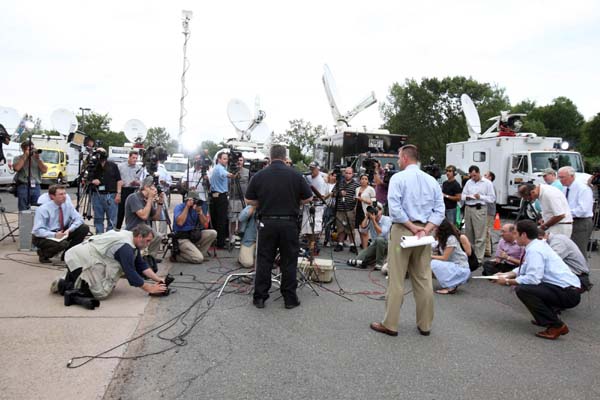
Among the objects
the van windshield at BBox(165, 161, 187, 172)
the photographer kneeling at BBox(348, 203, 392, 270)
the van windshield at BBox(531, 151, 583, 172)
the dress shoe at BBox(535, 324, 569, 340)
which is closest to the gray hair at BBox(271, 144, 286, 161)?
the photographer kneeling at BBox(348, 203, 392, 270)

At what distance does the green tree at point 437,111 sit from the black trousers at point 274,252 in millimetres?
32795

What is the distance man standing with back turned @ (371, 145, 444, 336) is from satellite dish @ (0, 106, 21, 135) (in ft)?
80.8

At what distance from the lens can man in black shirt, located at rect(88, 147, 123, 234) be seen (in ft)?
29.2

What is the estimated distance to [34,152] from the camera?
8.77 metres

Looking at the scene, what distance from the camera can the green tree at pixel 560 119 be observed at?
49375 millimetres

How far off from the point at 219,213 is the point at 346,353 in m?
5.51

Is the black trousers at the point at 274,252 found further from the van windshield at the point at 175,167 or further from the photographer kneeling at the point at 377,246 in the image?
the van windshield at the point at 175,167

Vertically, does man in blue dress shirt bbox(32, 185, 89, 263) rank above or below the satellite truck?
below

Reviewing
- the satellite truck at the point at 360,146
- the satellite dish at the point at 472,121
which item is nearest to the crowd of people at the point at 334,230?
the satellite truck at the point at 360,146

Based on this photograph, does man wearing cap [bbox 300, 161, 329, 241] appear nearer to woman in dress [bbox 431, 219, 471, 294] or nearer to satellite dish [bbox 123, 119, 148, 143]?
woman in dress [bbox 431, 219, 471, 294]

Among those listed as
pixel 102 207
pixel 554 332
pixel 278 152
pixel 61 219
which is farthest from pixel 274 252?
pixel 102 207

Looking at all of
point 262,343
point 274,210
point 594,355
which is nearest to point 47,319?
point 262,343

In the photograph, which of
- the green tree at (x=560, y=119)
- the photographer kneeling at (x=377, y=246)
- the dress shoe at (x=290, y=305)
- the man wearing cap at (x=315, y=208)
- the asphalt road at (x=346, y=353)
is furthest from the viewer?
the green tree at (x=560, y=119)

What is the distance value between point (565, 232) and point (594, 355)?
227 centimetres
